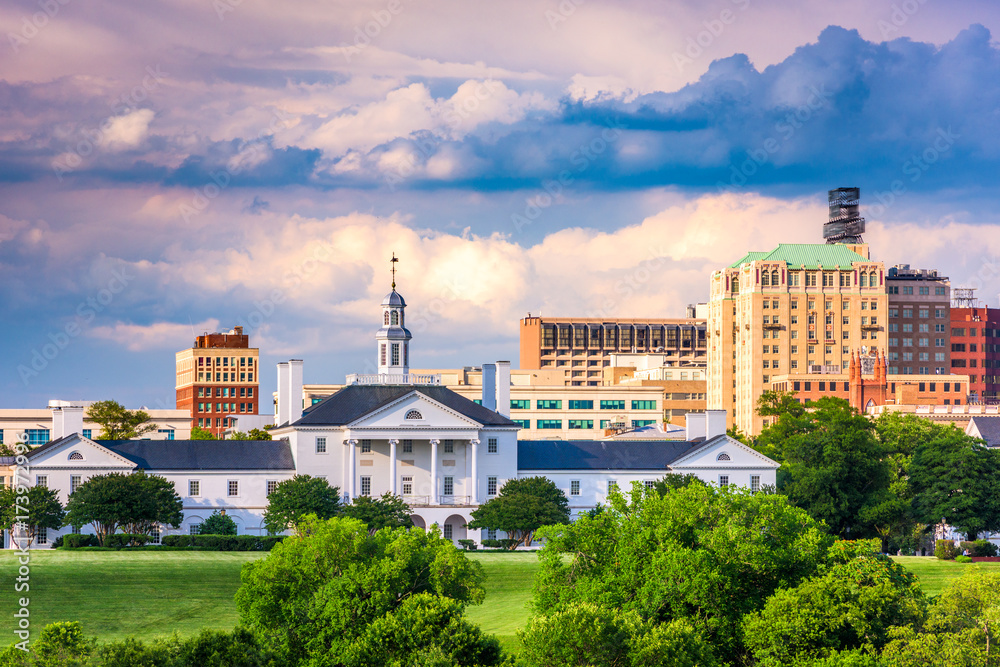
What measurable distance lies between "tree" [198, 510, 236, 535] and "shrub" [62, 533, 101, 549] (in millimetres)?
8056

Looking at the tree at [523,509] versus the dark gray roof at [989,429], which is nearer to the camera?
the tree at [523,509]

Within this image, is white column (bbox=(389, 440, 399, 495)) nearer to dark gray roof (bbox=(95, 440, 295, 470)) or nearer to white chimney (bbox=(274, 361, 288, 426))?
dark gray roof (bbox=(95, 440, 295, 470))

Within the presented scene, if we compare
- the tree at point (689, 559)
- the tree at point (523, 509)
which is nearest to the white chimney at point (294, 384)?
the tree at point (523, 509)

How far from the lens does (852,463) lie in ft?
361

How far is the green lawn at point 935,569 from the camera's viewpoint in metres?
86.4

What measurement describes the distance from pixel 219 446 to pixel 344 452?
9432mm

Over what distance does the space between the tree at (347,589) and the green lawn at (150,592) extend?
978cm

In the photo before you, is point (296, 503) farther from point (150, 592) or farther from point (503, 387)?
point (503, 387)

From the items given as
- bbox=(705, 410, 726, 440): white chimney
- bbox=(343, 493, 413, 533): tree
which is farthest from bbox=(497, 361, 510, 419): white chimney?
bbox=(343, 493, 413, 533): tree

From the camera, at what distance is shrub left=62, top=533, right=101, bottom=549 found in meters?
102

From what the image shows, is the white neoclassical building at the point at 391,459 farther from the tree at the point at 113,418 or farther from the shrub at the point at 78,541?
the tree at the point at 113,418

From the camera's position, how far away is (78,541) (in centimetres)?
10194

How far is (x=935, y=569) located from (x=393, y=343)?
47.8 metres

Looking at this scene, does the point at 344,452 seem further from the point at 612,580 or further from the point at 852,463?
the point at 612,580
